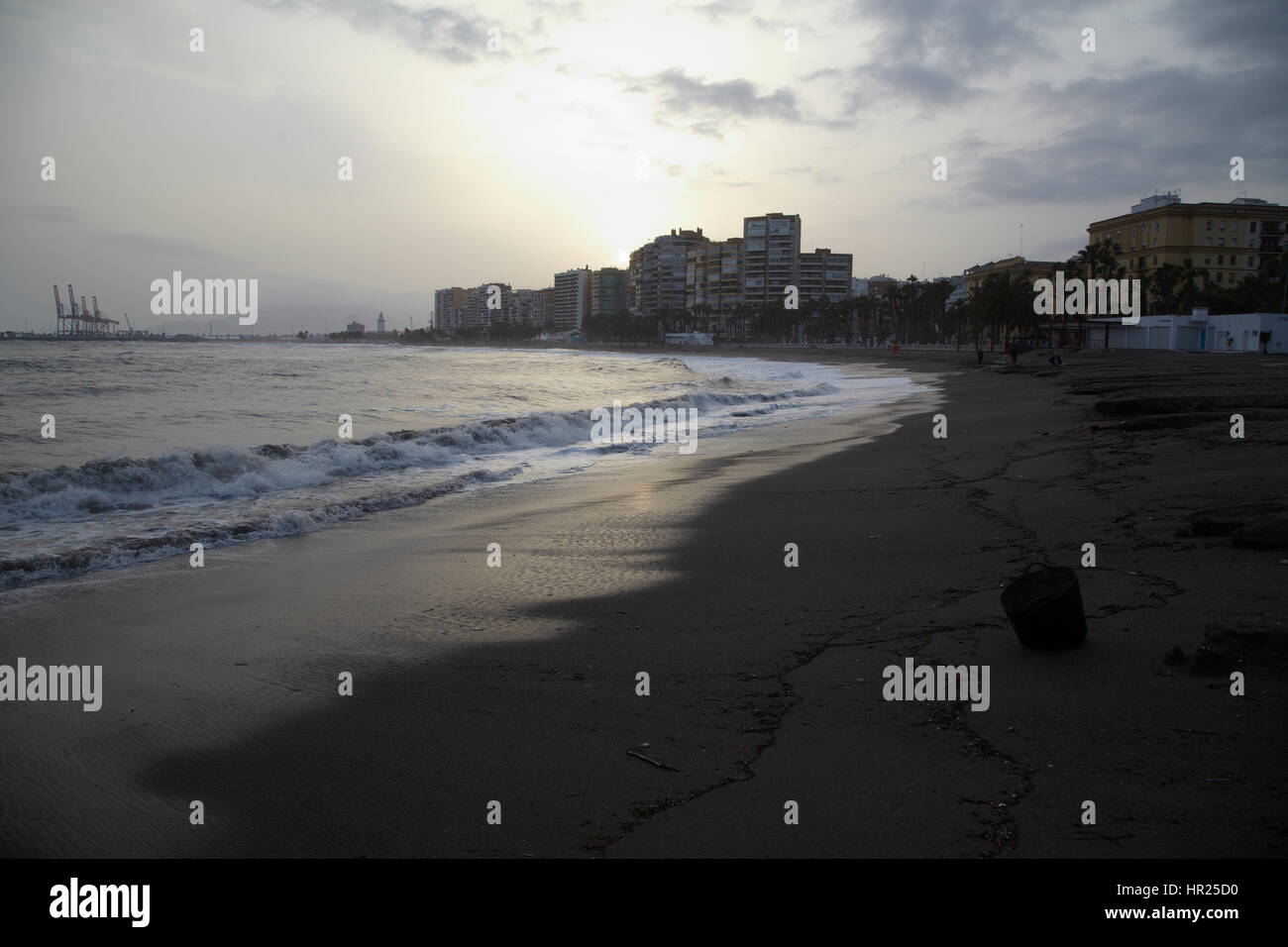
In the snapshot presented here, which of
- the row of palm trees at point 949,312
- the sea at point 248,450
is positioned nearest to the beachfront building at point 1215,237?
the row of palm trees at point 949,312

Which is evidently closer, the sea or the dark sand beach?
the dark sand beach

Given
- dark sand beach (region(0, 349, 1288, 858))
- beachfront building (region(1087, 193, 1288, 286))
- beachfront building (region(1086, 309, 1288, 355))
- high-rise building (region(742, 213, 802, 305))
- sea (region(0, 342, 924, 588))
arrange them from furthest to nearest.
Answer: high-rise building (region(742, 213, 802, 305)), beachfront building (region(1087, 193, 1288, 286)), beachfront building (region(1086, 309, 1288, 355)), sea (region(0, 342, 924, 588)), dark sand beach (region(0, 349, 1288, 858))

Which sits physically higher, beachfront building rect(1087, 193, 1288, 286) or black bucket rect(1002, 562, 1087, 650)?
beachfront building rect(1087, 193, 1288, 286)

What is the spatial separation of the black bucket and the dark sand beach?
0.39ft

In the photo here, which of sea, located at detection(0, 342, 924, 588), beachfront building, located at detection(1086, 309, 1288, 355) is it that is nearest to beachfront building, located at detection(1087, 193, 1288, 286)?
beachfront building, located at detection(1086, 309, 1288, 355)

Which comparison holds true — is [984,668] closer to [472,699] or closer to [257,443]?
[472,699]

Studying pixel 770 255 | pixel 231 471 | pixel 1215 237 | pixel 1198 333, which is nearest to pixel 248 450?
pixel 231 471

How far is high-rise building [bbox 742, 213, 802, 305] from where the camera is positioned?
17338 cm

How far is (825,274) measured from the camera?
179750mm

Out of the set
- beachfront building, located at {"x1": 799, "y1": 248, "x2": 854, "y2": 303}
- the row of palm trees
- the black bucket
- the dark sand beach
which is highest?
beachfront building, located at {"x1": 799, "y1": 248, "x2": 854, "y2": 303}

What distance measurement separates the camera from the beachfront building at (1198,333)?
48281 millimetres

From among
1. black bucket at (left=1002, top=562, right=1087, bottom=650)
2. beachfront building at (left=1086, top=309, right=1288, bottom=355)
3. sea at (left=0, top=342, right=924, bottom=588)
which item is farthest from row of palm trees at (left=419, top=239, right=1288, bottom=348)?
black bucket at (left=1002, top=562, right=1087, bottom=650)

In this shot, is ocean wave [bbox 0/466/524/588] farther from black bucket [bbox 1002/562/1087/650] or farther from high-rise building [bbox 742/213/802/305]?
high-rise building [bbox 742/213/802/305]

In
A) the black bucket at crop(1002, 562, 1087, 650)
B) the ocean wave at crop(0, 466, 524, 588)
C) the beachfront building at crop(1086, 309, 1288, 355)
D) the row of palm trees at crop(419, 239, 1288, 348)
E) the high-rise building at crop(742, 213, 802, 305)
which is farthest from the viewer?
the high-rise building at crop(742, 213, 802, 305)
